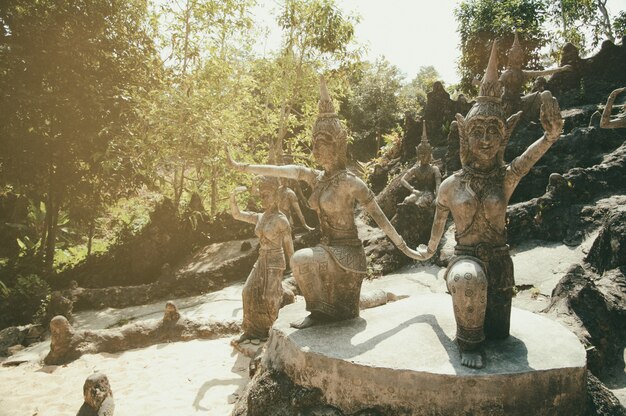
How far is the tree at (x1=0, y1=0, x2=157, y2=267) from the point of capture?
10344mm

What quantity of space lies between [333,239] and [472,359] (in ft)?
5.40

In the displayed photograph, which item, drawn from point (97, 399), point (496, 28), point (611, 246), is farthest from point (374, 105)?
point (97, 399)

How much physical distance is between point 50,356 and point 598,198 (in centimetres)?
1125

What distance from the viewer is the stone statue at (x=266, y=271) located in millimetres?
6223

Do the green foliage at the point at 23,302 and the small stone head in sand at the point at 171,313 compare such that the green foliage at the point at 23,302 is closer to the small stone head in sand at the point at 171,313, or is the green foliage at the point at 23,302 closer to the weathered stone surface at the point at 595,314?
the small stone head in sand at the point at 171,313

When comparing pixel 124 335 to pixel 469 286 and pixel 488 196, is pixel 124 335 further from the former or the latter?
pixel 488 196

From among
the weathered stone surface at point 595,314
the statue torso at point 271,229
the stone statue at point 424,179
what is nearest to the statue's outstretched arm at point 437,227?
the weathered stone surface at point 595,314

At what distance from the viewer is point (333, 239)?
4.07 m

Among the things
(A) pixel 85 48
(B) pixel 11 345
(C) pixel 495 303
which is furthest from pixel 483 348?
(A) pixel 85 48

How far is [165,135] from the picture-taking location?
38.0 feet

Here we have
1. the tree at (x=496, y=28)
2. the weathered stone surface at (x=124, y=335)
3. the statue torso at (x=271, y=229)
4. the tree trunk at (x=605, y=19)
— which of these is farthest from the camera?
the tree trunk at (x=605, y=19)

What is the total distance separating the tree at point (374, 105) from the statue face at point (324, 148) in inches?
808

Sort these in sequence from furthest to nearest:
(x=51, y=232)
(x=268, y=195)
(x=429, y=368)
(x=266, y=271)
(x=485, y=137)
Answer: (x=51, y=232) → (x=266, y=271) → (x=268, y=195) → (x=485, y=137) → (x=429, y=368)

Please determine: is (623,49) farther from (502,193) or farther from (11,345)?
(11,345)
